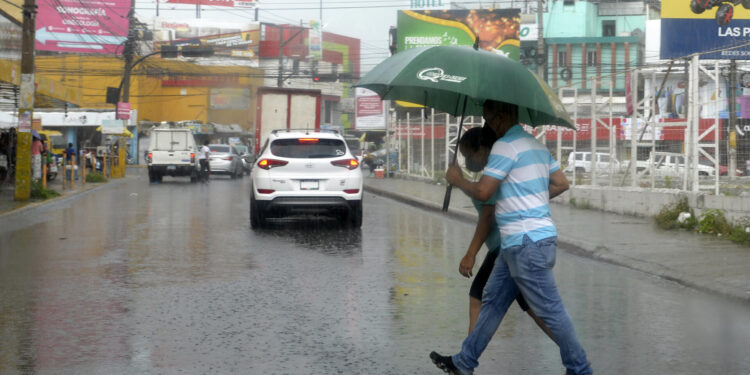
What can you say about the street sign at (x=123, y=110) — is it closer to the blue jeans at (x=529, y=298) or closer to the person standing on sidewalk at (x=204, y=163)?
the person standing on sidewalk at (x=204, y=163)

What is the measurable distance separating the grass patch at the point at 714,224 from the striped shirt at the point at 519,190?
399 inches

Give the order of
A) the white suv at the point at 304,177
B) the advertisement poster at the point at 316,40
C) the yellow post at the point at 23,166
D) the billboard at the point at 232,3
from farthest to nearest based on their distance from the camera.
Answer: the advertisement poster at the point at 316,40, the billboard at the point at 232,3, the yellow post at the point at 23,166, the white suv at the point at 304,177

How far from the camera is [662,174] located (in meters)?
17.2

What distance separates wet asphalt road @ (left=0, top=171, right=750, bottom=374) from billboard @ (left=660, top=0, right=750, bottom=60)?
9.00m

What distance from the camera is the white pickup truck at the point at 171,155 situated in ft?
122

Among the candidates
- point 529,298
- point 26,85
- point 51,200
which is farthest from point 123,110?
point 529,298

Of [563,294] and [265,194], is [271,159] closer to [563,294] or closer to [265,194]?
[265,194]

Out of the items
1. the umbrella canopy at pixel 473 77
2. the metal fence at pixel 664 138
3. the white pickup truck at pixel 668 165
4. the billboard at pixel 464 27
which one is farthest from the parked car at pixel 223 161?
the umbrella canopy at pixel 473 77

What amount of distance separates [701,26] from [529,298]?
17167 millimetres

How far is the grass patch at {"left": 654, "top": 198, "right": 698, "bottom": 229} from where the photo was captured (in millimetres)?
15492

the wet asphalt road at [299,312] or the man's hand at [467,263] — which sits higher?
the man's hand at [467,263]

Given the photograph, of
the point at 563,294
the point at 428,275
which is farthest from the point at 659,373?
the point at 428,275

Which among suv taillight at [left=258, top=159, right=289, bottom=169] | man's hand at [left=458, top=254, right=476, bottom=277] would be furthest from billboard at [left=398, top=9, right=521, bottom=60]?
man's hand at [left=458, top=254, right=476, bottom=277]

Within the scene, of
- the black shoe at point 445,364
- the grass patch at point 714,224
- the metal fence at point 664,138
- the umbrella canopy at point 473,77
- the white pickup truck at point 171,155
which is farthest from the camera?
the white pickup truck at point 171,155
